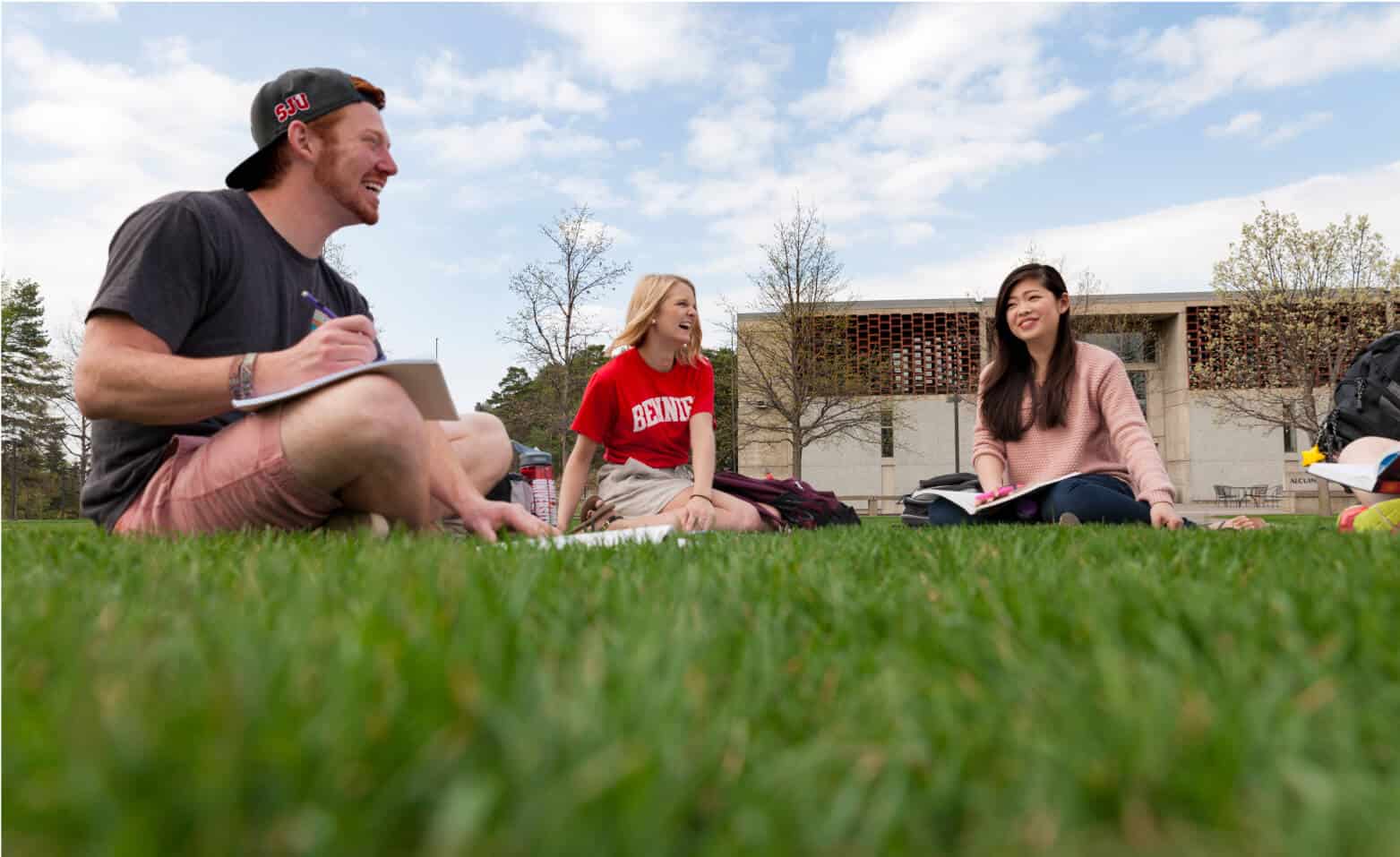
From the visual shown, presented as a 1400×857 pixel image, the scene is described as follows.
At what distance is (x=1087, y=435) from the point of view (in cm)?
618

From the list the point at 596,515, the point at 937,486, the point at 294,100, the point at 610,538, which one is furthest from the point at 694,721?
the point at 937,486

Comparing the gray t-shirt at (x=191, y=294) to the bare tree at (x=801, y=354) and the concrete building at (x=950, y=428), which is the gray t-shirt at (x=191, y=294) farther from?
the concrete building at (x=950, y=428)

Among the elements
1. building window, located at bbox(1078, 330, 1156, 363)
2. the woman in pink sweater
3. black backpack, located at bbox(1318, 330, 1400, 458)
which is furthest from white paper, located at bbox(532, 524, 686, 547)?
building window, located at bbox(1078, 330, 1156, 363)

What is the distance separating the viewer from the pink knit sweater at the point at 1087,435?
5844mm

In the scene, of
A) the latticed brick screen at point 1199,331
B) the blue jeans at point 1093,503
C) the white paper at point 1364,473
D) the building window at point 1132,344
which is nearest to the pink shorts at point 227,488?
the blue jeans at point 1093,503

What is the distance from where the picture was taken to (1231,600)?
5.29 ft

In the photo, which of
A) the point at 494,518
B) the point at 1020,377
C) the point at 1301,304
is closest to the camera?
the point at 494,518

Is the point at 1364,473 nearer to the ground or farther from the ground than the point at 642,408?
nearer to the ground

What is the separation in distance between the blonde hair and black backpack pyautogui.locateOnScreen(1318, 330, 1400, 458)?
4588mm

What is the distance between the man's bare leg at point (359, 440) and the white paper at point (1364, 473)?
4.36 m

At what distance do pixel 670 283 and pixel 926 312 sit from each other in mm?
34268

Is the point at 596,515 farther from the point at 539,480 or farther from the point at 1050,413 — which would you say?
the point at 539,480

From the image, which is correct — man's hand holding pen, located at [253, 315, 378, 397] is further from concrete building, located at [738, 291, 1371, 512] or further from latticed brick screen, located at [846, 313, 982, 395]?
latticed brick screen, located at [846, 313, 982, 395]

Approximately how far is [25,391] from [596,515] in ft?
Answer: 141
